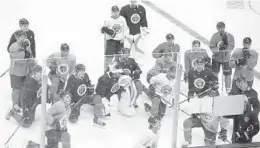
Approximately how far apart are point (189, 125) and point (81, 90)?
1.08 meters

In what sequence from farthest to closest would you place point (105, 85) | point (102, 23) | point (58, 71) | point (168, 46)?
point (102, 23) → point (168, 46) → point (105, 85) → point (58, 71)

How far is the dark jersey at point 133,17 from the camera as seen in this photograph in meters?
9.63

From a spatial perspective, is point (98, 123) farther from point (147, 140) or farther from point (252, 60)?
point (252, 60)

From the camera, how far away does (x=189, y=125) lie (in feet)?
25.2

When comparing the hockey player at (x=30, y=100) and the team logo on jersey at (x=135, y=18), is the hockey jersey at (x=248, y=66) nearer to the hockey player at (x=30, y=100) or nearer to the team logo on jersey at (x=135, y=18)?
the hockey player at (x=30, y=100)

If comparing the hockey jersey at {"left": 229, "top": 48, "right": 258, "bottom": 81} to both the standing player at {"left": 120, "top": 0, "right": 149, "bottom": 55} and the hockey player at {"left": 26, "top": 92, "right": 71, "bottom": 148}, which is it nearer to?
the hockey player at {"left": 26, "top": 92, "right": 71, "bottom": 148}

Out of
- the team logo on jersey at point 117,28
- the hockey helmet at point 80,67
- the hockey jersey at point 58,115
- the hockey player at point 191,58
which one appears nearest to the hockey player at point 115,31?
the team logo on jersey at point 117,28

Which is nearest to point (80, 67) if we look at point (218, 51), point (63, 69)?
point (63, 69)

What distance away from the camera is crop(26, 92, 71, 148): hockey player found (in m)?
7.31

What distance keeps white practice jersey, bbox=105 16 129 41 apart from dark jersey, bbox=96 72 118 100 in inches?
61.6

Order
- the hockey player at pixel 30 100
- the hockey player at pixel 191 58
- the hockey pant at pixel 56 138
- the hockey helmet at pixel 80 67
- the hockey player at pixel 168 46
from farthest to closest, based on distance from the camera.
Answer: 1. the hockey player at pixel 168 46
2. the hockey player at pixel 191 58
3. the hockey helmet at pixel 80 67
4. the hockey pant at pixel 56 138
5. the hockey player at pixel 30 100

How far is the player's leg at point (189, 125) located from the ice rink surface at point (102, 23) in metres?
0.05

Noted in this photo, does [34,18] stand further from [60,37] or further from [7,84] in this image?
[7,84]

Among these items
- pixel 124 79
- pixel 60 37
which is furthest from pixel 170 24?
pixel 124 79
